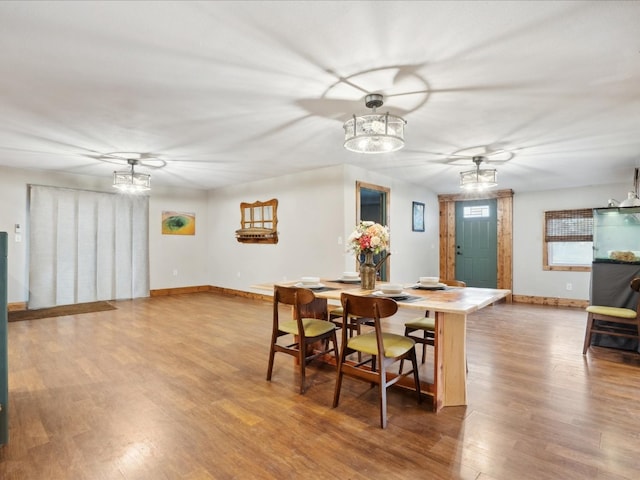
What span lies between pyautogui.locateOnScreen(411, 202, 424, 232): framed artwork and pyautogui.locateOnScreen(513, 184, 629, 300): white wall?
1.91 meters

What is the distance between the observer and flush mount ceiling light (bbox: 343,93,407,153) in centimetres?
265

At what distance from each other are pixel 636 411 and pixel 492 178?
309 cm

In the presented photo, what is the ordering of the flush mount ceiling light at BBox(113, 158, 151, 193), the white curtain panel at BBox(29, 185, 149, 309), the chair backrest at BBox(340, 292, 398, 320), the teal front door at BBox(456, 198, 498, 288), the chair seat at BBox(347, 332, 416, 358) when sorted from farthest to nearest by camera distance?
1. the teal front door at BBox(456, 198, 498, 288)
2. the white curtain panel at BBox(29, 185, 149, 309)
3. the flush mount ceiling light at BBox(113, 158, 151, 193)
4. the chair seat at BBox(347, 332, 416, 358)
5. the chair backrest at BBox(340, 292, 398, 320)

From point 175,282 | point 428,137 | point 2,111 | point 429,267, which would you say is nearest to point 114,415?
point 2,111

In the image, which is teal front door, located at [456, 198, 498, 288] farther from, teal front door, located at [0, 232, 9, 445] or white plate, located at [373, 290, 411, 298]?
teal front door, located at [0, 232, 9, 445]

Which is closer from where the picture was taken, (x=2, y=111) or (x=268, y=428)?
(x=268, y=428)

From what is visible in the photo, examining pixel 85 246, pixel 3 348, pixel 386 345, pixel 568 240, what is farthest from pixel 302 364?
pixel 568 240

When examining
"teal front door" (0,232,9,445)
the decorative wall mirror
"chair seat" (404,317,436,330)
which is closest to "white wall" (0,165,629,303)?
the decorative wall mirror

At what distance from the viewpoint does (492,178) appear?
15.6 feet

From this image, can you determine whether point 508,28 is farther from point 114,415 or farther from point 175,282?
point 175,282

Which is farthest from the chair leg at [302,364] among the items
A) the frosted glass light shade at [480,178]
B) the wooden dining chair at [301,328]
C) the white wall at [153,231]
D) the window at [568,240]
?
the window at [568,240]

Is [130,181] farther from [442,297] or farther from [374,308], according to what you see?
[442,297]

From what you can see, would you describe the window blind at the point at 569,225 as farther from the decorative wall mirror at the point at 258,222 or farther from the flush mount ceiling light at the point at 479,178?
the decorative wall mirror at the point at 258,222

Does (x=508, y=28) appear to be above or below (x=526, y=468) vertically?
above
